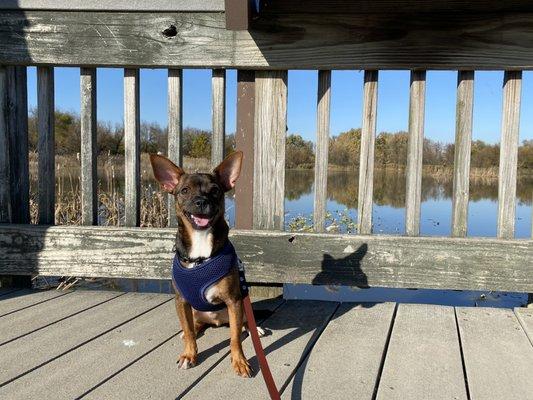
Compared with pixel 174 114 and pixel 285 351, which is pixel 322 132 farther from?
pixel 285 351

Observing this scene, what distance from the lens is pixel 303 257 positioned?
3146mm

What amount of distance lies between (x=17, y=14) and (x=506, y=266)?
3606 mm

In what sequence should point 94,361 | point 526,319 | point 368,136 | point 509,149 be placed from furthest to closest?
point 368,136, point 509,149, point 526,319, point 94,361

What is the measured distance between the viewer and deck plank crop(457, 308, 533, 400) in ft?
6.46

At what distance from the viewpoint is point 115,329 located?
2654 mm

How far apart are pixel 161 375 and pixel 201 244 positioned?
2.09 ft

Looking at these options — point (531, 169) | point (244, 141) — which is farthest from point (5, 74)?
point (531, 169)

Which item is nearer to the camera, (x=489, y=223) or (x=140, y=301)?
(x=140, y=301)

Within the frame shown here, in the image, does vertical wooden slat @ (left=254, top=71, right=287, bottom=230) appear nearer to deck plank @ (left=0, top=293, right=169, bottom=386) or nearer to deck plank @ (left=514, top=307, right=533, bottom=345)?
deck plank @ (left=0, top=293, right=169, bottom=386)

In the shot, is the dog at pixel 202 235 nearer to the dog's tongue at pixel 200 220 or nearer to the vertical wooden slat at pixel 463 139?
the dog's tongue at pixel 200 220

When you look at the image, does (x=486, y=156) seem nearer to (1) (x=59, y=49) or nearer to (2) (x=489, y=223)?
(2) (x=489, y=223)

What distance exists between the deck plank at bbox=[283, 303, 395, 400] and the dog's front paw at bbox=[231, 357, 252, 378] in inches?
8.2

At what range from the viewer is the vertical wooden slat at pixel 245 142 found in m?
3.24

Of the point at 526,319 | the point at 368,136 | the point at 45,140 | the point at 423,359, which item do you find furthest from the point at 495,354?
the point at 45,140
